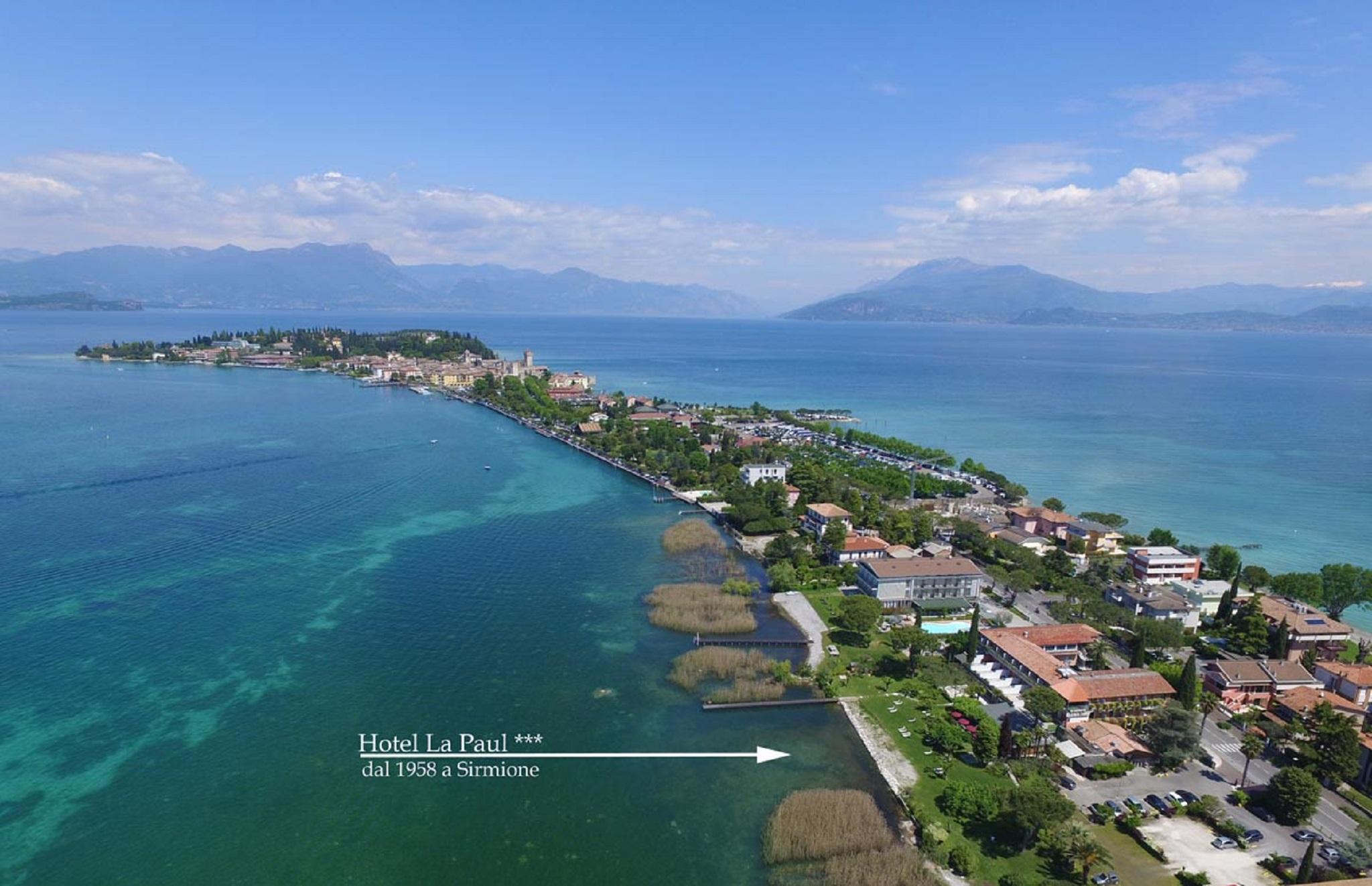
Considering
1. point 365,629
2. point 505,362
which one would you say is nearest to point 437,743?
point 365,629

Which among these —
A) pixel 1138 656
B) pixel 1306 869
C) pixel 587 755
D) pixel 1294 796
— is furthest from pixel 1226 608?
pixel 587 755

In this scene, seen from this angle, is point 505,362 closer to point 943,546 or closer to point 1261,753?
point 943,546

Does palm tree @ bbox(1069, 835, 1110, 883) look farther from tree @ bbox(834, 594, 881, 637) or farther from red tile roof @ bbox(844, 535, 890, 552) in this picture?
red tile roof @ bbox(844, 535, 890, 552)

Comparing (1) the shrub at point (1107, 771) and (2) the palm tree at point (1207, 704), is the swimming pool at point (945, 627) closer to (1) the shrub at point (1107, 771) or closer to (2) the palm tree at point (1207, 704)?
(2) the palm tree at point (1207, 704)

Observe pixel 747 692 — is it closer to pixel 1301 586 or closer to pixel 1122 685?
pixel 1122 685

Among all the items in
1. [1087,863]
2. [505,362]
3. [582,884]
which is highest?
[505,362]

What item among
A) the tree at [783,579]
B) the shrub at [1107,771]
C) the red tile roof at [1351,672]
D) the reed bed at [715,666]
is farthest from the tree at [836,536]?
the red tile roof at [1351,672]
